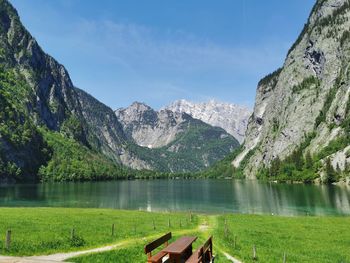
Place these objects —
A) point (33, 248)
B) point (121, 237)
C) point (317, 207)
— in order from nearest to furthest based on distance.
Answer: point (33, 248) < point (121, 237) < point (317, 207)

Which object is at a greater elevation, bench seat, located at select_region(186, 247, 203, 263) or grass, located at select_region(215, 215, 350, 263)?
bench seat, located at select_region(186, 247, 203, 263)

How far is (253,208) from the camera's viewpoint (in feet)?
394

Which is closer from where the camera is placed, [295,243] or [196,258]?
[196,258]

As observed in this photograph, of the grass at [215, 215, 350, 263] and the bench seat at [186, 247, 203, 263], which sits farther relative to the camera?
the grass at [215, 215, 350, 263]

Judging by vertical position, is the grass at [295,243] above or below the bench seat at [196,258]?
below

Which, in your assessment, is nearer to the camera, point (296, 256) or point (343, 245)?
point (296, 256)

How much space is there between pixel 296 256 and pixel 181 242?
62.6 feet

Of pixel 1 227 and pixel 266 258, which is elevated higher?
pixel 1 227

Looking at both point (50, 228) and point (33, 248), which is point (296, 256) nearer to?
point (33, 248)

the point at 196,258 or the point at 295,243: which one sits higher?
the point at 196,258

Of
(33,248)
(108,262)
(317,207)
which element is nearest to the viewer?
(108,262)

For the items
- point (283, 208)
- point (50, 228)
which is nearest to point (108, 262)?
point (50, 228)

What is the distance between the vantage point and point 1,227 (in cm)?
4788

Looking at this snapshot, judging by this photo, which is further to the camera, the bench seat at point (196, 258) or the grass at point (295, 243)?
the grass at point (295, 243)
